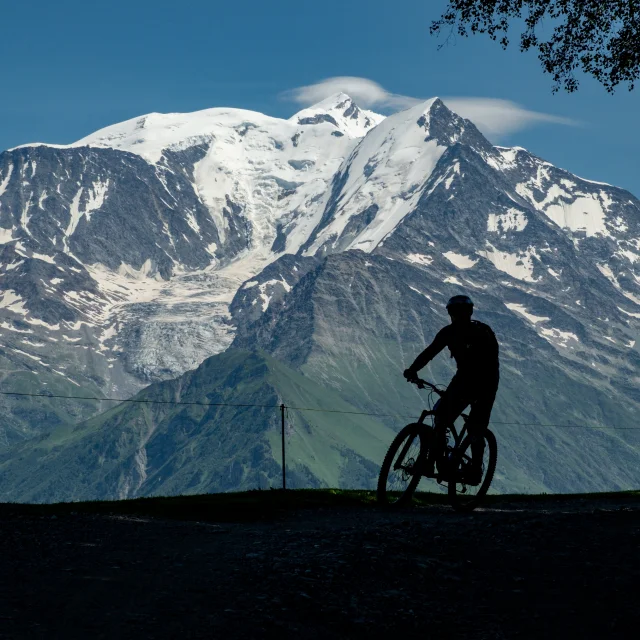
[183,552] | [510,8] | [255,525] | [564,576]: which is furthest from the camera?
[510,8]

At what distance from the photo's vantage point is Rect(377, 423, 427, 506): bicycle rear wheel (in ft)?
78.0

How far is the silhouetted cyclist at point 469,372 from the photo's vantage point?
2377cm

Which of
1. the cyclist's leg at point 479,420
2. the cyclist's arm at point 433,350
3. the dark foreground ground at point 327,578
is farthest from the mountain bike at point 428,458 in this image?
the dark foreground ground at point 327,578

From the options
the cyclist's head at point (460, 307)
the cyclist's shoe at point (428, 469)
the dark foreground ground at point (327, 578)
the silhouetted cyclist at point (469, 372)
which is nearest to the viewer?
the dark foreground ground at point (327, 578)

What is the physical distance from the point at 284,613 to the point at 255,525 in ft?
30.2

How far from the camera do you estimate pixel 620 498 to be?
111 ft

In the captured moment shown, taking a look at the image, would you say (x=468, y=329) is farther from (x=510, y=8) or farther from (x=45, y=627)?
(x=45, y=627)

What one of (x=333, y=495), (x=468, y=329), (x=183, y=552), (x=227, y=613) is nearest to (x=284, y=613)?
(x=227, y=613)

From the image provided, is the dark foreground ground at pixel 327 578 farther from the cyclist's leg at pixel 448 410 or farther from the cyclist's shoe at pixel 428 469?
the cyclist's leg at pixel 448 410

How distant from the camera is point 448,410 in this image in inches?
933

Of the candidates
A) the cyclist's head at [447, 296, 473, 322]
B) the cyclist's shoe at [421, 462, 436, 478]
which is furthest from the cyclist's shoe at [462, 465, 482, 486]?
the cyclist's head at [447, 296, 473, 322]

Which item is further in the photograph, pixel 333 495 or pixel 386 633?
pixel 333 495

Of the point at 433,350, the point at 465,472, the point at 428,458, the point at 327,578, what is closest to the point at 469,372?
the point at 433,350

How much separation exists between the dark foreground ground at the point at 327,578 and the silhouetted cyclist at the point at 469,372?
2.79 m
